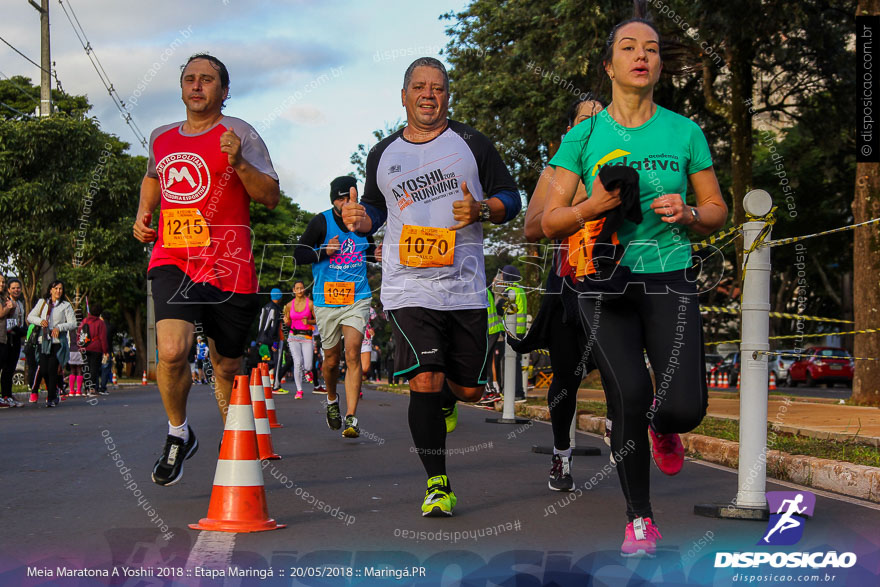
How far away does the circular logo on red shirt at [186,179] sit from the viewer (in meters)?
6.01

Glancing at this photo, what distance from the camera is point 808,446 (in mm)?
8094

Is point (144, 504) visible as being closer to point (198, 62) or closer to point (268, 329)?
point (198, 62)

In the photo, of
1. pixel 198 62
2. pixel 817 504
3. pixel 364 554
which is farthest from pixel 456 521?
pixel 198 62

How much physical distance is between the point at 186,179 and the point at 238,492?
1.99 metres

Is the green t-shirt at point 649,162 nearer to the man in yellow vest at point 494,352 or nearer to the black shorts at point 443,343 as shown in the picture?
the black shorts at point 443,343

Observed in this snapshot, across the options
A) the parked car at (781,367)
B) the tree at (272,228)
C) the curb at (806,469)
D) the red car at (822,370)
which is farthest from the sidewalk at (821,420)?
the tree at (272,228)

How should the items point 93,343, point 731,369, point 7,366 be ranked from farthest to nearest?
1. point 731,369
2. point 93,343
3. point 7,366

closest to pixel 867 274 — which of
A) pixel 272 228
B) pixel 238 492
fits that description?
pixel 238 492

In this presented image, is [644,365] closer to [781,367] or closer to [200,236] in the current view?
[200,236]

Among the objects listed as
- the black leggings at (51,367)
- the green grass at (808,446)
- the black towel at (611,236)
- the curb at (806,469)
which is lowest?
the curb at (806,469)

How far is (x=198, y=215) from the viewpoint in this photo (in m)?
5.99

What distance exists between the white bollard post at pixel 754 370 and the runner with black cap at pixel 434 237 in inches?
52.0

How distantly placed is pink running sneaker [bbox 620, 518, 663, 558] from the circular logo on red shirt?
3168 mm

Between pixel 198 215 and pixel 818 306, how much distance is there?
43040 millimetres
